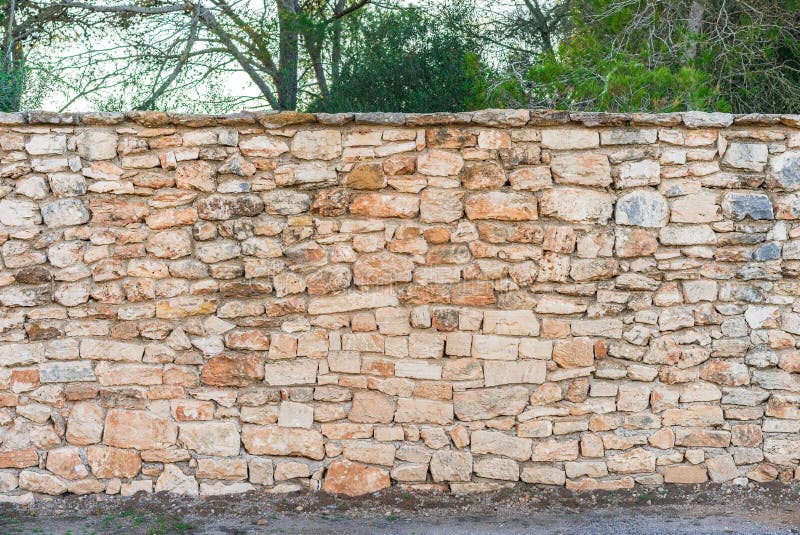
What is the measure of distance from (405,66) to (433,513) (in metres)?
4.62

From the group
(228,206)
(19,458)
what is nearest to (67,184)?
(228,206)

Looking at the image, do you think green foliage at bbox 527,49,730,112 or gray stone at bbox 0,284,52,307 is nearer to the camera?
gray stone at bbox 0,284,52,307

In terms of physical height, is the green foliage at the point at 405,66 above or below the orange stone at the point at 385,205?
above

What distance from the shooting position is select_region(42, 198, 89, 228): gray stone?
4.43 m

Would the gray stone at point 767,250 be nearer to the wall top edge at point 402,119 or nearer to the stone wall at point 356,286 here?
the stone wall at point 356,286

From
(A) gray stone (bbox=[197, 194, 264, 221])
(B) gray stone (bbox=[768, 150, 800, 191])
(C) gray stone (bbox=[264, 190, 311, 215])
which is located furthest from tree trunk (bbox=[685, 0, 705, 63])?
(A) gray stone (bbox=[197, 194, 264, 221])

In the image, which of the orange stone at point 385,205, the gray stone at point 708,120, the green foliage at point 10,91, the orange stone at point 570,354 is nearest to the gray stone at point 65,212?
the green foliage at point 10,91

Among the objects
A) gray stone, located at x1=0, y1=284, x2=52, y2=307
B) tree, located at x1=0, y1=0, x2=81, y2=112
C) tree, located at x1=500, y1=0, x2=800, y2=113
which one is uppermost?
tree, located at x1=0, y1=0, x2=81, y2=112

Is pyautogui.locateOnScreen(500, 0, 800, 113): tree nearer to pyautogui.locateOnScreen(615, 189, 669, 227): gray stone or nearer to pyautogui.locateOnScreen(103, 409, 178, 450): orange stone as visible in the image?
pyautogui.locateOnScreen(615, 189, 669, 227): gray stone

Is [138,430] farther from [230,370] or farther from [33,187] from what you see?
[33,187]

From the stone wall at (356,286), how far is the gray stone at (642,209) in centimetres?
1

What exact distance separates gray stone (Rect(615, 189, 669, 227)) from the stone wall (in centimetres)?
1

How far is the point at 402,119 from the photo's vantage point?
441 centimetres

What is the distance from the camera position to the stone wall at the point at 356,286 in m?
4.44
